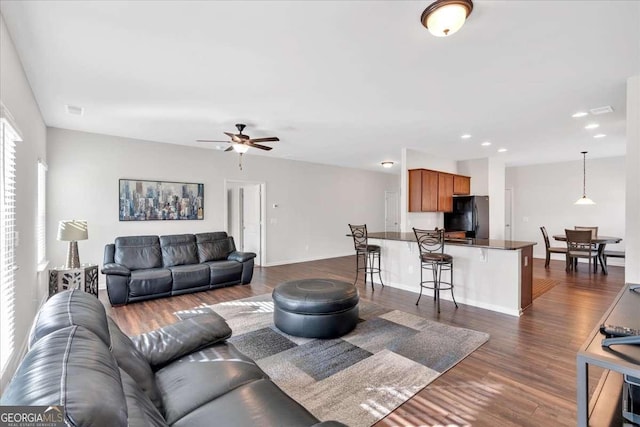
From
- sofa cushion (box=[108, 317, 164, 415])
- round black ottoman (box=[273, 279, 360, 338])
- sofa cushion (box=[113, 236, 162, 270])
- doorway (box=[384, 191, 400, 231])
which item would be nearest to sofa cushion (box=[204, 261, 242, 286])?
sofa cushion (box=[113, 236, 162, 270])

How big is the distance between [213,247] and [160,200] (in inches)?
55.3

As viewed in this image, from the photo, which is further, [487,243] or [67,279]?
[487,243]

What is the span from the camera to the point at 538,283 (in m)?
5.48

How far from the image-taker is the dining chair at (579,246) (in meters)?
6.06

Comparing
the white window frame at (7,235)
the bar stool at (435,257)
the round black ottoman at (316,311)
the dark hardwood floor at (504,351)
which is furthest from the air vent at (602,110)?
the white window frame at (7,235)

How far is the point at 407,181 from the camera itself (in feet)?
20.6

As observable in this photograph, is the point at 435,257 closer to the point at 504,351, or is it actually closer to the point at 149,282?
the point at 504,351

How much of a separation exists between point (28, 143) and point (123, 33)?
1956 millimetres

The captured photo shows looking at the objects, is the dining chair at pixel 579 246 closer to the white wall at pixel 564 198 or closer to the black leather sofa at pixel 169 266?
the white wall at pixel 564 198

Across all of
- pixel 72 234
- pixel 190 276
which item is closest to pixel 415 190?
pixel 190 276

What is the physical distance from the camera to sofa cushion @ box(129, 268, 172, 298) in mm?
4461

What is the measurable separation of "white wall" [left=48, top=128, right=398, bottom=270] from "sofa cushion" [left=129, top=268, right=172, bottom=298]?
53.8 inches

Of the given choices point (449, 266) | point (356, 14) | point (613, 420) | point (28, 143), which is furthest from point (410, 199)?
point (28, 143)

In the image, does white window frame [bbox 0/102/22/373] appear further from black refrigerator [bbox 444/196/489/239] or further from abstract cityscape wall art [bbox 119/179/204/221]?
black refrigerator [bbox 444/196/489/239]
